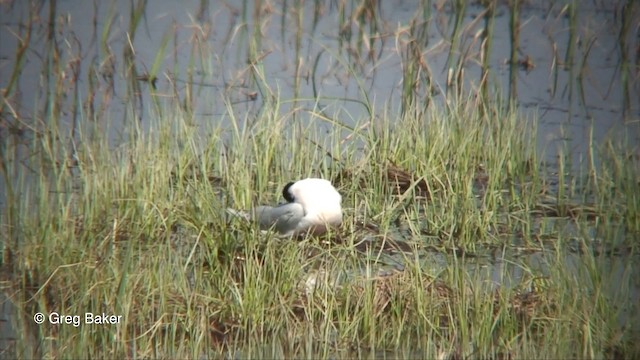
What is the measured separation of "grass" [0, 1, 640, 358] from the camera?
5023 millimetres

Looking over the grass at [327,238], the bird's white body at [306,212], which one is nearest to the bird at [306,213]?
the bird's white body at [306,212]

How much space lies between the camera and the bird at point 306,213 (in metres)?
5.93

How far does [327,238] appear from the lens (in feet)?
19.9

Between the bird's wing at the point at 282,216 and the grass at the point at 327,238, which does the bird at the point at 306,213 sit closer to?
the bird's wing at the point at 282,216

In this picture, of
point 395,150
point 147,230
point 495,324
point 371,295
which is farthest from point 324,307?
point 395,150

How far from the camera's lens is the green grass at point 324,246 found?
5012mm

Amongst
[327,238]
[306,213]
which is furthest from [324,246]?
[306,213]

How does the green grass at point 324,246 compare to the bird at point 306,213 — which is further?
the bird at point 306,213

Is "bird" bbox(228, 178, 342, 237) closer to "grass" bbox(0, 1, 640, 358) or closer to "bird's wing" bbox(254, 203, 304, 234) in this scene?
"bird's wing" bbox(254, 203, 304, 234)

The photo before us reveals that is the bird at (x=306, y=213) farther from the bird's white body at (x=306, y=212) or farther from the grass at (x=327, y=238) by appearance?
the grass at (x=327, y=238)

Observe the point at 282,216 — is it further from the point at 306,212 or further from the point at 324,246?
the point at 324,246

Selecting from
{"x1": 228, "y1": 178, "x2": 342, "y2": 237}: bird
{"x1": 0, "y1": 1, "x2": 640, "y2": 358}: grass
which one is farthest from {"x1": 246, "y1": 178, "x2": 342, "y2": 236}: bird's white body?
{"x1": 0, "y1": 1, "x2": 640, "y2": 358}: grass

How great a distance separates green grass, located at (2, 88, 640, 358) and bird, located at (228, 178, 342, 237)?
0.27 feet

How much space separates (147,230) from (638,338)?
7.51 ft
